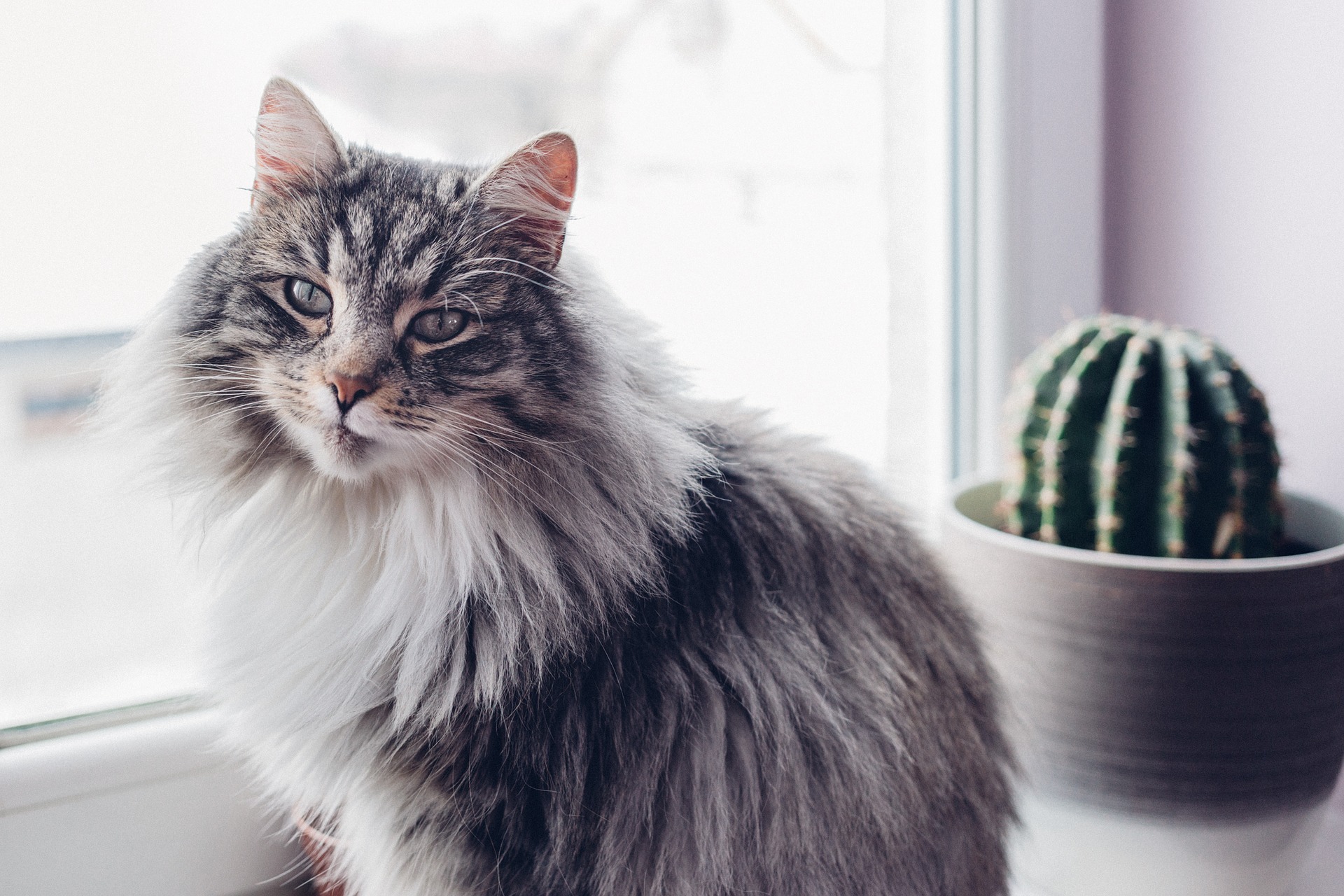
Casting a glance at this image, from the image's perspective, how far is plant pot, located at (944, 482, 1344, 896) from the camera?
3.22 feet

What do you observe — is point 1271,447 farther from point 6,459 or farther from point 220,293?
point 6,459

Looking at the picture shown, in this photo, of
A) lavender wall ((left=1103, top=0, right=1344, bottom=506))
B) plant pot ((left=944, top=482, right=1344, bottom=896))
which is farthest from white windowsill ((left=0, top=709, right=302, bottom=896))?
lavender wall ((left=1103, top=0, right=1344, bottom=506))

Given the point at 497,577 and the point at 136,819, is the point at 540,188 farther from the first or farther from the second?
the point at 136,819

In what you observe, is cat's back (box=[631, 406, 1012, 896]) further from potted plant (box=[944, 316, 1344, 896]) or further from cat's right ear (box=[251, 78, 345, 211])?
cat's right ear (box=[251, 78, 345, 211])

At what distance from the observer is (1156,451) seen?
107cm

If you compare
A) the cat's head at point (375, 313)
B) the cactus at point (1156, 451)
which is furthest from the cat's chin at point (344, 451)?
the cactus at point (1156, 451)

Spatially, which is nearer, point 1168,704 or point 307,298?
point 307,298

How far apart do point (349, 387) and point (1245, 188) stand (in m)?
1.16

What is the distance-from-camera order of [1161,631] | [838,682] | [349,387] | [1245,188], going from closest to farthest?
[349,387], [838,682], [1161,631], [1245,188]

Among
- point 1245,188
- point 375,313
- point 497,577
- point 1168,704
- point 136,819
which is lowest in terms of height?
point 136,819

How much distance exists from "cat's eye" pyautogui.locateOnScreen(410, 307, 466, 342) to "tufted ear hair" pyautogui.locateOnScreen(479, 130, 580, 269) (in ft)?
0.29

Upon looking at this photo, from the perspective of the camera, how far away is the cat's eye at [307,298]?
81 cm

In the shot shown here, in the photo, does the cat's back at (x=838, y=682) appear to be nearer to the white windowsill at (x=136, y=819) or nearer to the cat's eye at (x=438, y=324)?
the cat's eye at (x=438, y=324)

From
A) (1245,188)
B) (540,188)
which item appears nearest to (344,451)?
(540,188)
